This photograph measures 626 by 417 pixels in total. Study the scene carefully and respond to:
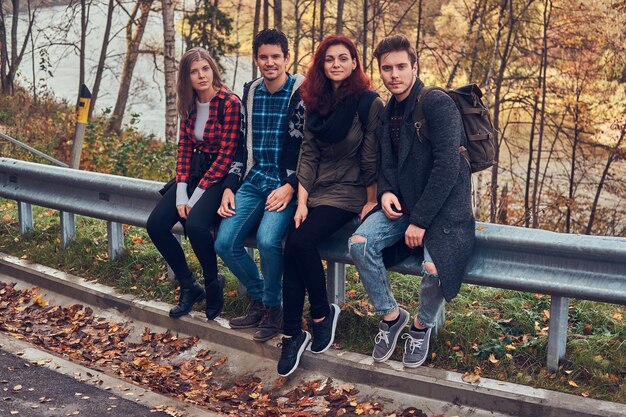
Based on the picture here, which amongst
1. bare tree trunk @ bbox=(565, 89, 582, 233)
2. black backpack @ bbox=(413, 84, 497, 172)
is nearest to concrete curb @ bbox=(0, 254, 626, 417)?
black backpack @ bbox=(413, 84, 497, 172)

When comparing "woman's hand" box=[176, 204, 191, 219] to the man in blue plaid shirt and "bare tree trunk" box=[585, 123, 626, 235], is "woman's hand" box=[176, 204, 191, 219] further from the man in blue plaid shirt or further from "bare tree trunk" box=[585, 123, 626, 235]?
"bare tree trunk" box=[585, 123, 626, 235]

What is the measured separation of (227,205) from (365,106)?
1.12 metres

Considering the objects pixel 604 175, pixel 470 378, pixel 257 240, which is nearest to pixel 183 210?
pixel 257 240

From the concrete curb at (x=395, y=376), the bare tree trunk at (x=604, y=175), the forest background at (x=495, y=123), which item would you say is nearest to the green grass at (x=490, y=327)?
the forest background at (x=495, y=123)

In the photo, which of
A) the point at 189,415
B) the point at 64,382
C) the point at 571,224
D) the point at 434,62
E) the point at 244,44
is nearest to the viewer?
the point at 189,415

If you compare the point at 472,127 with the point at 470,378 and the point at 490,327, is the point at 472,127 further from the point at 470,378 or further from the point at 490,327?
the point at 470,378

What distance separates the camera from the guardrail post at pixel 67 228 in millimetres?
6922

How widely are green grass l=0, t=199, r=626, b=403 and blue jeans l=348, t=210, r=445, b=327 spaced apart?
0.28m

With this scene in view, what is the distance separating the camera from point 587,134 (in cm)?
2353

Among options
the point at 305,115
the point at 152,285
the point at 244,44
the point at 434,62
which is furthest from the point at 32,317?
the point at 244,44

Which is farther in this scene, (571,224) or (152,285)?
(571,224)

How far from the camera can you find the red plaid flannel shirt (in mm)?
5523

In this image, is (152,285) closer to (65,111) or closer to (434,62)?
(65,111)

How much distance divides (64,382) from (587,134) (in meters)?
21.1
